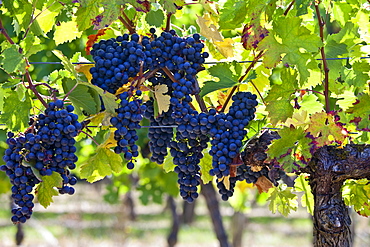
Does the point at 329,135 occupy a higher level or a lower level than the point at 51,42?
lower

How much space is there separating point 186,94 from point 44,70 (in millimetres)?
3124

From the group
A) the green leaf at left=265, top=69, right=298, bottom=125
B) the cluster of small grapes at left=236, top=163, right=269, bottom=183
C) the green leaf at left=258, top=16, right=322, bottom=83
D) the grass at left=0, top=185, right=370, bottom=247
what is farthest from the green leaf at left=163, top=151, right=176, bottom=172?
the grass at left=0, top=185, right=370, bottom=247

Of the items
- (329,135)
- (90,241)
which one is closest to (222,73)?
(329,135)

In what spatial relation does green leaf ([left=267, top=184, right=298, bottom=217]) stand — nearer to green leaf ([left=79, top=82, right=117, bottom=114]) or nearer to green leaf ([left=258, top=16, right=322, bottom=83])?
green leaf ([left=258, top=16, right=322, bottom=83])

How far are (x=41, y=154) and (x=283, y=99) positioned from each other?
106cm

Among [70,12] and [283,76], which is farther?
[70,12]

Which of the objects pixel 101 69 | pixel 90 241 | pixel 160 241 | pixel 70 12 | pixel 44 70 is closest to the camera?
pixel 101 69

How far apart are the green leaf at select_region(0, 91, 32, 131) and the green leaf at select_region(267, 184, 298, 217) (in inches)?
48.2

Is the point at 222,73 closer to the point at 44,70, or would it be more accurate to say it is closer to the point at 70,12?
the point at 70,12

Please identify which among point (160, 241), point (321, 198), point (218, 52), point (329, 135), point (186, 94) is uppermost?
point (218, 52)

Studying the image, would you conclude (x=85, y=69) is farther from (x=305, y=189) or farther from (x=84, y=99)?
(x=305, y=189)

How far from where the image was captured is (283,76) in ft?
7.47

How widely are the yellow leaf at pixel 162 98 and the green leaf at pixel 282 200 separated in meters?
0.71

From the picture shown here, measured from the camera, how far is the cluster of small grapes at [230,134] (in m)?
2.24
